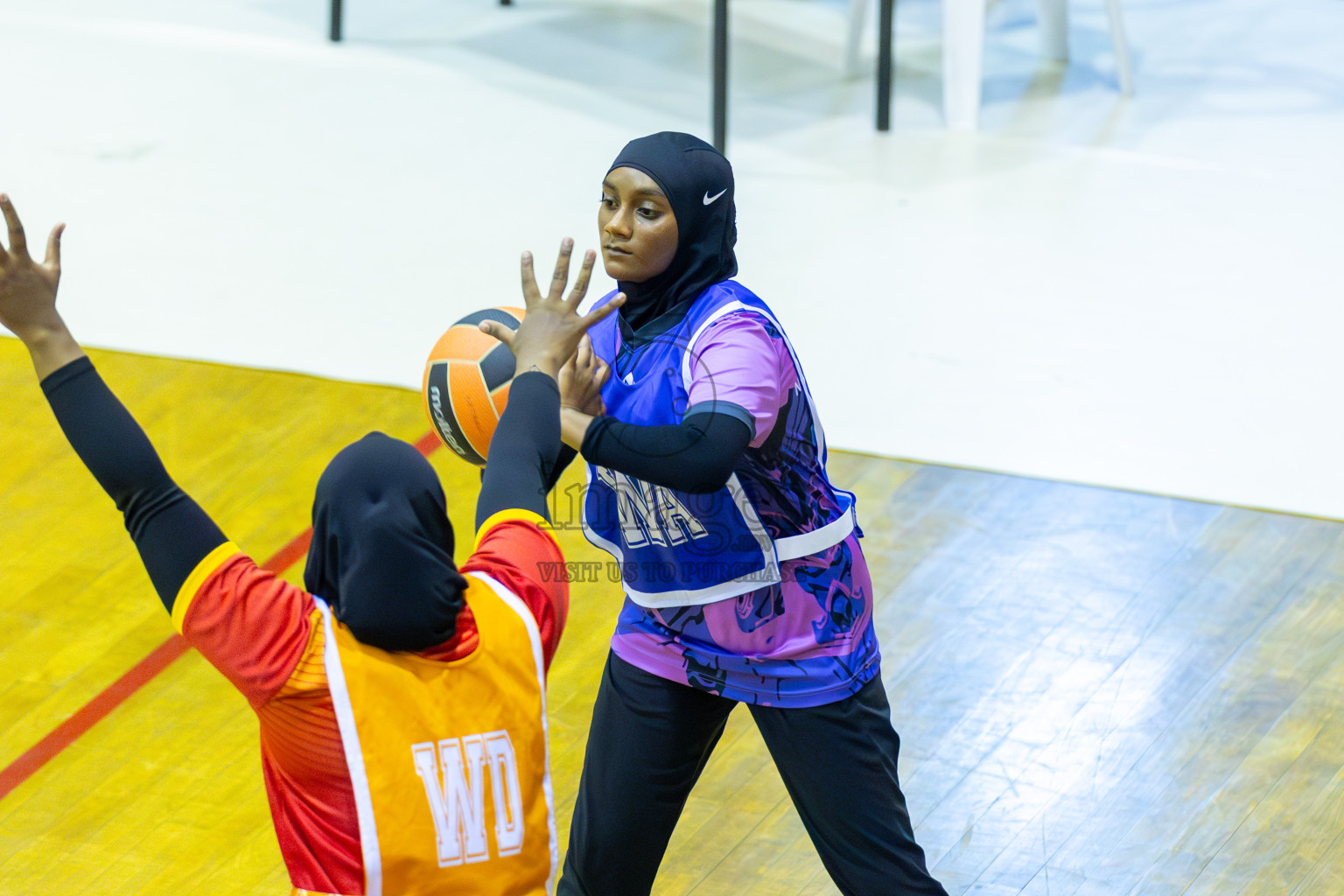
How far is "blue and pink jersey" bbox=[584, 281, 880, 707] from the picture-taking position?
115 inches

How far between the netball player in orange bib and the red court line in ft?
5.89

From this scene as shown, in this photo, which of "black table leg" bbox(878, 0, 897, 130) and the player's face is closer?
the player's face

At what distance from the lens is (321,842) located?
7.11 ft

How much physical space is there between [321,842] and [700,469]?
2.91 ft

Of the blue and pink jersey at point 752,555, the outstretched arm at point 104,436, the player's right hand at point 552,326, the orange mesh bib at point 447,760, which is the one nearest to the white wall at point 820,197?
the blue and pink jersey at point 752,555

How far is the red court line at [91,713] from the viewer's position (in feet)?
13.5

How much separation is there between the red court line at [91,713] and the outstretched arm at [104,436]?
1.78m

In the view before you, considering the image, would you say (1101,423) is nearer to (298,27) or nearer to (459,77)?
(459,77)

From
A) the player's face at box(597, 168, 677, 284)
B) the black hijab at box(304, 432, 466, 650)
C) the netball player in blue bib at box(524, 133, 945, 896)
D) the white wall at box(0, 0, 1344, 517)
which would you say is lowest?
the white wall at box(0, 0, 1344, 517)

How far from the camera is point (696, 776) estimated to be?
3.15m

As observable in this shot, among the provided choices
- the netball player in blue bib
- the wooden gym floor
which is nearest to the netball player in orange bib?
the netball player in blue bib

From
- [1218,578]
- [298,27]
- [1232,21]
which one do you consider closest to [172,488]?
[1218,578]

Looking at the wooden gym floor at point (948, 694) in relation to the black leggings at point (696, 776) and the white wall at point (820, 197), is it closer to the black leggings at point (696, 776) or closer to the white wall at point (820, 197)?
the white wall at point (820, 197)

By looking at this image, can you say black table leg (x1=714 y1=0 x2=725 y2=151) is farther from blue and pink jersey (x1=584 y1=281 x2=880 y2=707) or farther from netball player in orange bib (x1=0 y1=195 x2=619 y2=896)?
netball player in orange bib (x1=0 y1=195 x2=619 y2=896)
